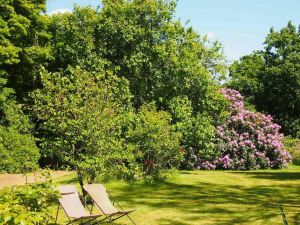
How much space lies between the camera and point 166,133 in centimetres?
1817

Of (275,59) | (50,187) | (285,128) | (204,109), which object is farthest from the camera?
(275,59)

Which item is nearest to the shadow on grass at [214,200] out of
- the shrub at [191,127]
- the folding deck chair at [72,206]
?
the folding deck chair at [72,206]

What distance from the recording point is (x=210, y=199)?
14469mm

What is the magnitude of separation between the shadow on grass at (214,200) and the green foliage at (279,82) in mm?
22462

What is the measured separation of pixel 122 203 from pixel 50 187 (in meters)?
6.81

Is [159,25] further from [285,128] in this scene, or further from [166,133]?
[285,128]

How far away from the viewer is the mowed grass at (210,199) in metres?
11.2

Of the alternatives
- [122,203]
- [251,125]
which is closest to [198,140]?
[251,125]

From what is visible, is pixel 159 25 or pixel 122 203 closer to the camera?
pixel 122 203

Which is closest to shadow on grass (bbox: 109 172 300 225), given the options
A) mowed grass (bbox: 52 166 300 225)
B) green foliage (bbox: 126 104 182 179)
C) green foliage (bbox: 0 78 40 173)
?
mowed grass (bbox: 52 166 300 225)

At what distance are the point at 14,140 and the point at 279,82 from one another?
26.3 m

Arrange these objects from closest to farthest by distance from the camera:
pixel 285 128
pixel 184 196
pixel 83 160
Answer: pixel 83 160
pixel 184 196
pixel 285 128

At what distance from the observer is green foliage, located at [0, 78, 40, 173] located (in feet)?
78.5

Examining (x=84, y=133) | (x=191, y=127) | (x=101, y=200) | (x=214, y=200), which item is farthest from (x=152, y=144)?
(x=101, y=200)
